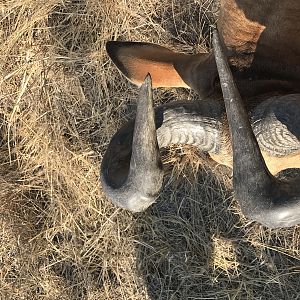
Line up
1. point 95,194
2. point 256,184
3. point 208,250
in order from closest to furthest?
point 256,184 < point 208,250 < point 95,194

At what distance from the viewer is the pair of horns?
188 cm

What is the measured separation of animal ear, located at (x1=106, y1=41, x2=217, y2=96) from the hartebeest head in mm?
445

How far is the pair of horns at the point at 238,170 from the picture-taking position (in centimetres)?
188

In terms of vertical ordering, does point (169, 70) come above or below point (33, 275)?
above

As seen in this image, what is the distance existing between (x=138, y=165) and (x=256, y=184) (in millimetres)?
440

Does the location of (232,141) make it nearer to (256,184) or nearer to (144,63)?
(256,184)

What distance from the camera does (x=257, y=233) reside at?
4.34 meters

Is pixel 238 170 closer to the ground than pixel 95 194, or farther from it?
farther from it

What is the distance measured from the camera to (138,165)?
6.85ft

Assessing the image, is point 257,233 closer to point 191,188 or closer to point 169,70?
point 191,188

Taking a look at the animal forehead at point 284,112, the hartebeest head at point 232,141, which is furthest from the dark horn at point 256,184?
the animal forehead at point 284,112

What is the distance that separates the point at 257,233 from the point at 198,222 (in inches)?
17.8

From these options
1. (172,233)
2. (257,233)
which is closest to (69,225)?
(172,233)

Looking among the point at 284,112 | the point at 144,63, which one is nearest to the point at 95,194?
the point at 144,63
